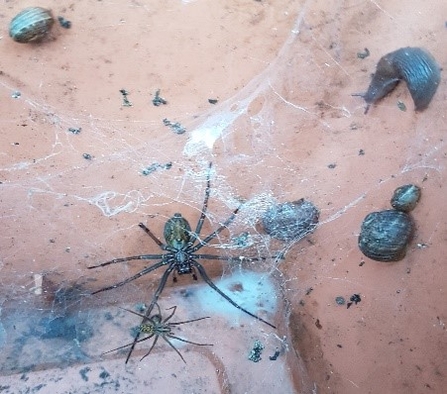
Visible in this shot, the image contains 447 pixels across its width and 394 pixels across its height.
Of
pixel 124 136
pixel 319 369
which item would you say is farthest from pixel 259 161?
pixel 319 369

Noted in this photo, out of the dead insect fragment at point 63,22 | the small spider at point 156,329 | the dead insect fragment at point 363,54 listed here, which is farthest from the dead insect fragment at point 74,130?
the dead insect fragment at point 363,54

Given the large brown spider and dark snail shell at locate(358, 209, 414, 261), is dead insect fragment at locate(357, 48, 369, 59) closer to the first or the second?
dark snail shell at locate(358, 209, 414, 261)

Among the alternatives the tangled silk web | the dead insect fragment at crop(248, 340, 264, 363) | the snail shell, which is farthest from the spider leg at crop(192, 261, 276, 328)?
the snail shell

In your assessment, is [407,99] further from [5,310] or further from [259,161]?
[5,310]

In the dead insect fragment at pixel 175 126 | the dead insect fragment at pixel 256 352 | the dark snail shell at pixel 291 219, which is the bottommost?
the dead insect fragment at pixel 256 352

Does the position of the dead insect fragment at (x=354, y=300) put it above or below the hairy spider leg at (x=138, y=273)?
above

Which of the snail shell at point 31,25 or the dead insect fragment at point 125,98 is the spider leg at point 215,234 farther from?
the snail shell at point 31,25

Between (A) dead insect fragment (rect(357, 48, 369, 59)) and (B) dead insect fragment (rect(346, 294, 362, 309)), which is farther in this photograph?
(B) dead insect fragment (rect(346, 294, 362, 309))
